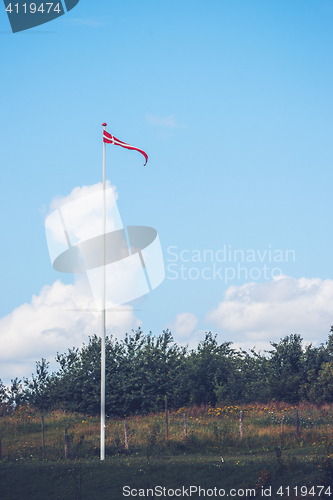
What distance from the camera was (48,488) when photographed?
18188mm

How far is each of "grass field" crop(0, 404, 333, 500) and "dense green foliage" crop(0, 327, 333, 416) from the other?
8892 mm

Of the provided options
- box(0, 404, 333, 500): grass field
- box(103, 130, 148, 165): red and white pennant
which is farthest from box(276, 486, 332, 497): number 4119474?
box(103, 130, 148, 165): red and white pennant

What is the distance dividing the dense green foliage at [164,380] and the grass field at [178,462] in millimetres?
8892

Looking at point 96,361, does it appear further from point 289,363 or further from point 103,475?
point 103,475

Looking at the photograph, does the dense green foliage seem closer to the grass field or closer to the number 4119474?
the grass field

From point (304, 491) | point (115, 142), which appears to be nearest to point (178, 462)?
point (304, 491)

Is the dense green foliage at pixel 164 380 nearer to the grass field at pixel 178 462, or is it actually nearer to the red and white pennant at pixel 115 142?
the grass field at pixel 178 462

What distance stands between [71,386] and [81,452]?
17.5 metres

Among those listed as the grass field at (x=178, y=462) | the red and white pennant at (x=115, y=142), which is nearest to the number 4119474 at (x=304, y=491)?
the grass field at (x=178, y=462)

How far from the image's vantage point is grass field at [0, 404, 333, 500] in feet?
54.1

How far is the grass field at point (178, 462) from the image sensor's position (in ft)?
54.1

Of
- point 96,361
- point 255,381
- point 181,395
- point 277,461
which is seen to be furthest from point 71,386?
point 277,461

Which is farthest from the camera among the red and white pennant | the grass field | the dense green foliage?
the dense green foliage

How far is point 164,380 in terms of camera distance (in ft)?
132
